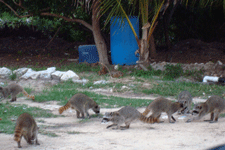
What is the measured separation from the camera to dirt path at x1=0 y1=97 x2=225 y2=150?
196 inches

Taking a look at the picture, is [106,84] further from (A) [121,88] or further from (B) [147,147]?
(B) [147,147]

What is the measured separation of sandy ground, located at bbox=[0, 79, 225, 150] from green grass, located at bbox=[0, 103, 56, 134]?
347 mm

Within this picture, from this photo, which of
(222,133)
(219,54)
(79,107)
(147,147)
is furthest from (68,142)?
(219,54)

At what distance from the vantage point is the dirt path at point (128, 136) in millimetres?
4977

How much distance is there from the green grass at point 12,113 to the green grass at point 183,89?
12.9ft

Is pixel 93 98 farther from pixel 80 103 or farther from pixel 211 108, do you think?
pixel 211 108

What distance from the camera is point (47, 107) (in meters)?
7.98

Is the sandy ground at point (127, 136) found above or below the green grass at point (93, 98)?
below

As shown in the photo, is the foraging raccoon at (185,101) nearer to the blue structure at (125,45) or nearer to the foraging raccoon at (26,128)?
the foraging raccoon at (26,128)

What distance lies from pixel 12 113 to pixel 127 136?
2967mm

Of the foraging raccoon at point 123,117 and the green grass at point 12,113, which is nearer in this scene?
the green grass at point 12,113

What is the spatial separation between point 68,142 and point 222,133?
114 inches

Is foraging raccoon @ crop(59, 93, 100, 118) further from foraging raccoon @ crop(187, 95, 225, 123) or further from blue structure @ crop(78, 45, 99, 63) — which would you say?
blue structure @ crop(78, 45, 99, 63)

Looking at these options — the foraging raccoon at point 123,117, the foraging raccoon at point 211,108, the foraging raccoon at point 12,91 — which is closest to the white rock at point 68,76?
the foraging raccoon at point 12,91
